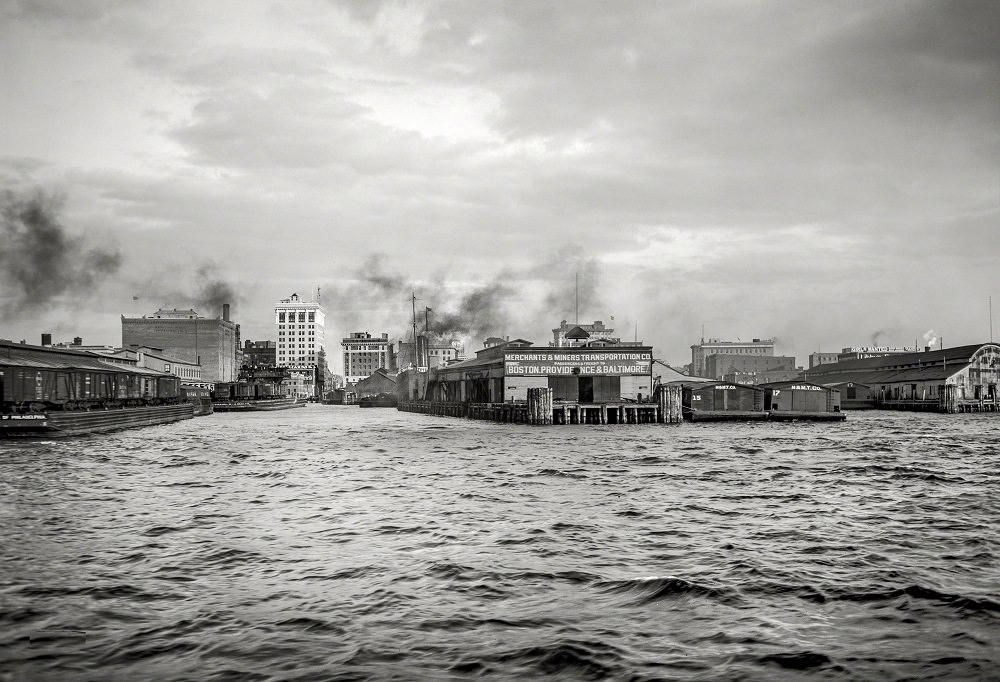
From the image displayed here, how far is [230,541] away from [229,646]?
690 cm

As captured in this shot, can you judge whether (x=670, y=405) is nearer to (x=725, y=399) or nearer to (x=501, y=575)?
(x=725, y=399)

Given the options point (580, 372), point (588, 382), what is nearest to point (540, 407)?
point (580, 372)

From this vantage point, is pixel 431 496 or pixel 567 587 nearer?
pixel 567 587

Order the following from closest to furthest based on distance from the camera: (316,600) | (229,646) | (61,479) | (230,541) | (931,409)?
(229,646) < (316,600) < (230,541) < (61,479) < (931,409)

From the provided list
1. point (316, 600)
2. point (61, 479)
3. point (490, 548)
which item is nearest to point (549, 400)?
point (61, 479)

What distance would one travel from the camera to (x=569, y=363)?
7194 cm

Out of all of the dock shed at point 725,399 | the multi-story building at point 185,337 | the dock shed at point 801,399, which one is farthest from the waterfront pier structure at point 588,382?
the multi-story building at point 185,337

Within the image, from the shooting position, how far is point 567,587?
42.7ft

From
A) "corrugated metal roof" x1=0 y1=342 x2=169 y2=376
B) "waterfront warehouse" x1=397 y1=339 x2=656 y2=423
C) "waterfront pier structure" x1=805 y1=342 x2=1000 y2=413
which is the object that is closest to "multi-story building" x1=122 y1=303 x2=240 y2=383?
"corrugated metal roof" x1=0 y1=342 x2=169 y2=376

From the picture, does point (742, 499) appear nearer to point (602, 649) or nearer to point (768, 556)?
point (768, 556)

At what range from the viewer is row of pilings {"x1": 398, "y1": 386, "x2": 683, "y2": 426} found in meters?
67.9

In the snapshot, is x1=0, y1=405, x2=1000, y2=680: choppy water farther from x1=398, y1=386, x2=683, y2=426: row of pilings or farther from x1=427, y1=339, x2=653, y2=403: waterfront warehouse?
x1=427, y1=339, x2=653, y2=403: waterfront warehouse

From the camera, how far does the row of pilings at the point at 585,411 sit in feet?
223

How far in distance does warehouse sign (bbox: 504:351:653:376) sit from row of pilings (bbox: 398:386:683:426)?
2.77m
